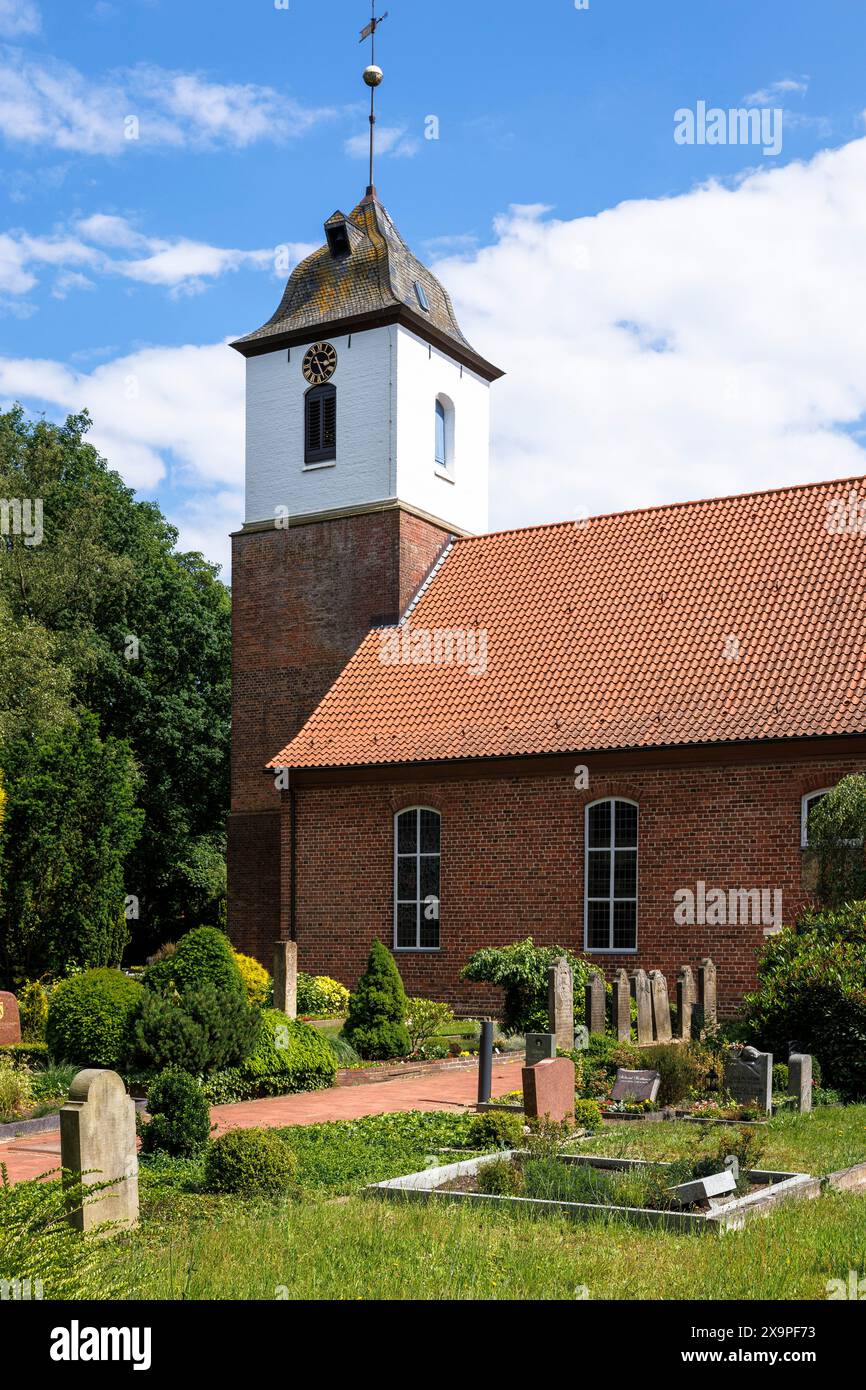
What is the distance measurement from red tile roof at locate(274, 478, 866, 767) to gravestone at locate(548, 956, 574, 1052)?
5208 millimetres

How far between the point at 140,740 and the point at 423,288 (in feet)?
56.9

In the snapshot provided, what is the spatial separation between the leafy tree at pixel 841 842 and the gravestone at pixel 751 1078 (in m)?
4.57

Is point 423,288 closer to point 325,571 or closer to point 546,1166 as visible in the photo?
point 325,571

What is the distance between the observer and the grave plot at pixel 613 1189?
7.79m

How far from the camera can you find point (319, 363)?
27.9 m

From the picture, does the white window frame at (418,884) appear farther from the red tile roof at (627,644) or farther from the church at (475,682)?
the red tile roof at (627,644)

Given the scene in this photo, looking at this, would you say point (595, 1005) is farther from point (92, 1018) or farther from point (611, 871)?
point (92, 1018)

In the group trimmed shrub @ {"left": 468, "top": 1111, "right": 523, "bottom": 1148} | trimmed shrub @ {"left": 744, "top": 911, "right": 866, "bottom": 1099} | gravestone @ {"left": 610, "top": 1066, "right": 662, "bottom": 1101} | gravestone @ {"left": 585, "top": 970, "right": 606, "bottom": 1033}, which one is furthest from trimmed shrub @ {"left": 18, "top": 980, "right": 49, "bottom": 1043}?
trimmed shrub @ {"left": 744, "top": 911, "right": 866, "bottom": 1099}

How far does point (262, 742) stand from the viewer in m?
27.1

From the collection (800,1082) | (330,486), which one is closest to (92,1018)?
(800,1082)

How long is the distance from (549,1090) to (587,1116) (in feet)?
1.55

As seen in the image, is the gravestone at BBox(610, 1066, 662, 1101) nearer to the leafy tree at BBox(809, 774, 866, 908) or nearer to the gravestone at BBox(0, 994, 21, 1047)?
the leafy tree at BBox(809, 774, 866, 908)

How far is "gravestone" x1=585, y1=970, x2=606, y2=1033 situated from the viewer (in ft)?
56.6
